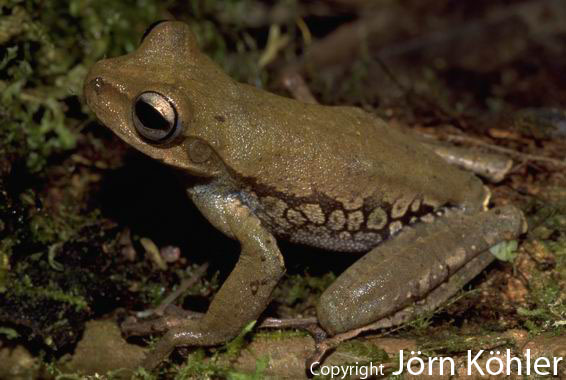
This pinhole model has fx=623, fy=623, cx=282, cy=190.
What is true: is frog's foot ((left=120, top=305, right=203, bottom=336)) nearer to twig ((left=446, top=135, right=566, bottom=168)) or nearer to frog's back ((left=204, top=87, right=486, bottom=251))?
frog's back ((left=204, top=87, right=486, bottom=251))

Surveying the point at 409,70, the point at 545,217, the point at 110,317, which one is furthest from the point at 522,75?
the point at 110,317

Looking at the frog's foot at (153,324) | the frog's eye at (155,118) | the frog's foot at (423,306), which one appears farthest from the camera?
the frog's foot at (153,324)

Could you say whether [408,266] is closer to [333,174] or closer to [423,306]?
[423,306]

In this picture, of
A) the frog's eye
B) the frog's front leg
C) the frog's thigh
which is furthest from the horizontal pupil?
the frog's thigh

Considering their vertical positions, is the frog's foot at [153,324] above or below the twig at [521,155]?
below

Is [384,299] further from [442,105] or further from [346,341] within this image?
[442,105]

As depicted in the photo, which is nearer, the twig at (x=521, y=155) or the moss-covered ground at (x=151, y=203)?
the moss-covered ground at (x=151, y=203)

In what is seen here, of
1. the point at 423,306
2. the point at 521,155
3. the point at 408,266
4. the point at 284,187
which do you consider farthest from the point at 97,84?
the point at 521,155

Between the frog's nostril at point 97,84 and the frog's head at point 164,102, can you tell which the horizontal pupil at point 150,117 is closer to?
the frog's head at point 164,102

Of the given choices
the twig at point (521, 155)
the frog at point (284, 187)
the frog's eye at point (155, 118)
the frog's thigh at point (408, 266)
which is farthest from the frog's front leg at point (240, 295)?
the twig at point (521, 155)
